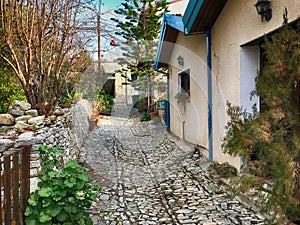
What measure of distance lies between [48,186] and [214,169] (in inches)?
128

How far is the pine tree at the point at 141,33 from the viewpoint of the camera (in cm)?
1658

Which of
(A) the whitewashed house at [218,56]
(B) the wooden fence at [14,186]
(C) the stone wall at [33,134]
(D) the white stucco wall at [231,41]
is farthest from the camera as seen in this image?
(A) the whitewashed house at [218,56]

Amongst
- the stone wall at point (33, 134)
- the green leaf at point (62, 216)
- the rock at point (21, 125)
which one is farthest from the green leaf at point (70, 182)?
the rock at point (21, 125)

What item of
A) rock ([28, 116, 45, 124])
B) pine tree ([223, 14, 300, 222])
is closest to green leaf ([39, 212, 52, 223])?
pine tree ([223, 14, 300, 222])

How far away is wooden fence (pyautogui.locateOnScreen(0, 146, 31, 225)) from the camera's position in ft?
9.17

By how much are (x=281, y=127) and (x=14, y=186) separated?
2.53 m

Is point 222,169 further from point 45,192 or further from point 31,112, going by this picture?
point 31,112

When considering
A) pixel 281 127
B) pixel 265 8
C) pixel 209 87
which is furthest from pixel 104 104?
pixel 281 127

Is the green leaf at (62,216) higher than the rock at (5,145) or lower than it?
lower

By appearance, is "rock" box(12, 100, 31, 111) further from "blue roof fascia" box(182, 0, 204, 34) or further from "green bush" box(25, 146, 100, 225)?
"blue roof fascia" box(182, 0, 204, 34)

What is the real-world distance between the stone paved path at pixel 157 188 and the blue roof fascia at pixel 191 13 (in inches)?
113

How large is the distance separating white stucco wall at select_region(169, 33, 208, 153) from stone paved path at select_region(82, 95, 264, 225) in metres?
0.46

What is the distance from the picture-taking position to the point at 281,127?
2.46 meters

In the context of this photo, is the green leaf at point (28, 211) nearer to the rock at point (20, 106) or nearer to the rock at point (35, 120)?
the rock at point (35, 120)
